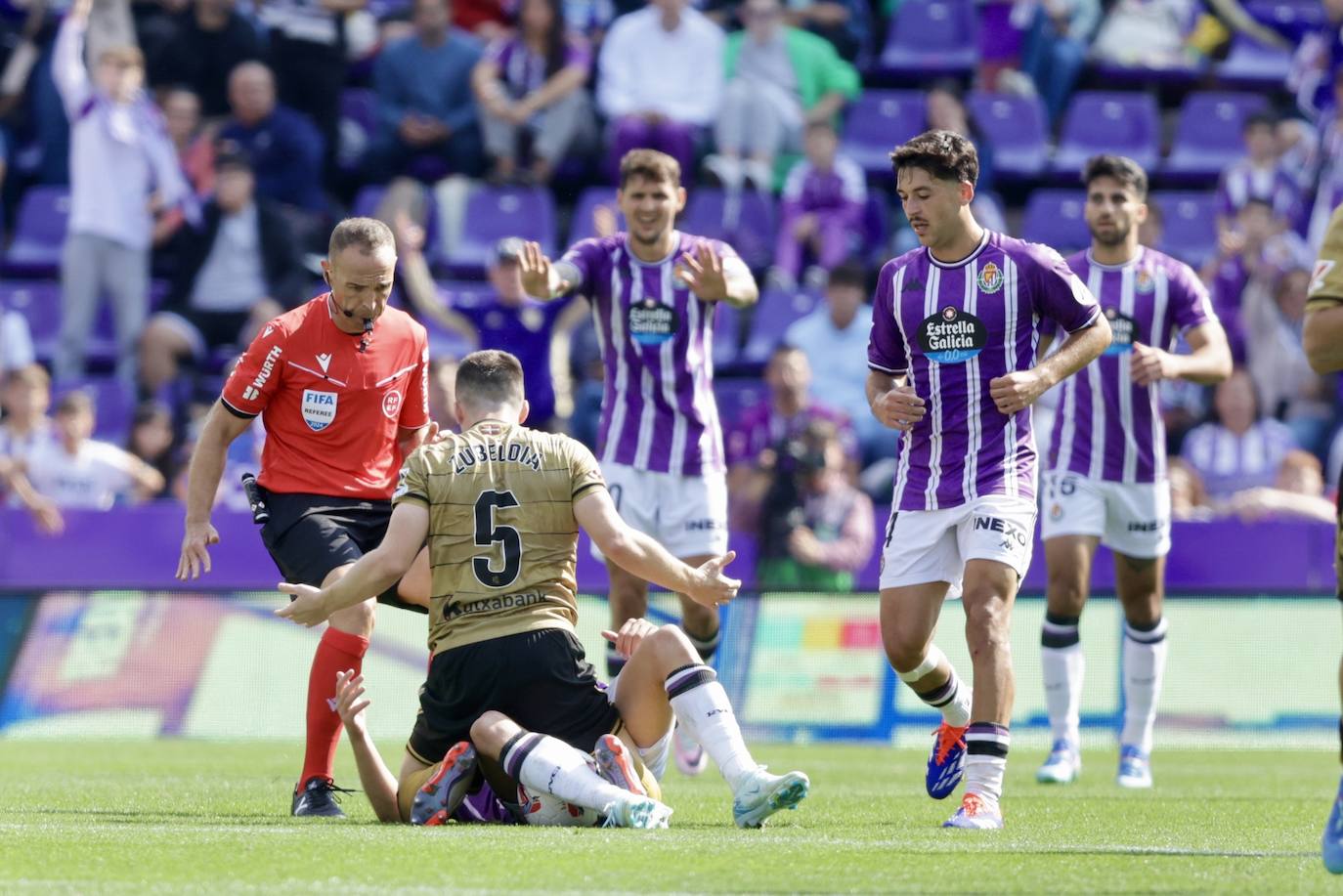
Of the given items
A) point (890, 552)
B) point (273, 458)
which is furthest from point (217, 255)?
point (890, 552)

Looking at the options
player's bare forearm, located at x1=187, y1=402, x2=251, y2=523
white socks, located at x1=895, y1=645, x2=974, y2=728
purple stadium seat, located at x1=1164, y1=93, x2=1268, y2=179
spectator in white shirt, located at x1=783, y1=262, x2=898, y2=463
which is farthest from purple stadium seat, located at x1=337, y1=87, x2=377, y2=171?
white socks, located at x1=895, y1=645, x2=974, y2=728

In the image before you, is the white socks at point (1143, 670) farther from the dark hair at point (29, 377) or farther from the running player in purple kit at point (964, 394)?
the dark hair at point (29, 377)

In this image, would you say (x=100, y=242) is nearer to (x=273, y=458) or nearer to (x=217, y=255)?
(x=217, y=255)

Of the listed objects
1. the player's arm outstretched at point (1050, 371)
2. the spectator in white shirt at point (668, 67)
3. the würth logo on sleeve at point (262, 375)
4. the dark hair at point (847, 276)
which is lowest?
the würth logo on sleeve at point (262, 375)

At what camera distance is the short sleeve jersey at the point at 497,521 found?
7.12 m

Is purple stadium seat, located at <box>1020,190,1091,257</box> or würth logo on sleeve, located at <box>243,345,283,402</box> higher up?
purple stadium seat, located at <box>1020,190,1091,257</box>

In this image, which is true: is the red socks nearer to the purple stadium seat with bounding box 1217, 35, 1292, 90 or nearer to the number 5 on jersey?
the number 5 on jersey

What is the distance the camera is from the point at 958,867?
19.8ft

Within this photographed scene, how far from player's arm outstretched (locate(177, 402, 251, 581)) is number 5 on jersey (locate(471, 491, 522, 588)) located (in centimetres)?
147

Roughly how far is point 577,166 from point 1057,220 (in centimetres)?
458

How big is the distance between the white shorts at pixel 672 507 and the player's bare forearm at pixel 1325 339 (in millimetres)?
5039

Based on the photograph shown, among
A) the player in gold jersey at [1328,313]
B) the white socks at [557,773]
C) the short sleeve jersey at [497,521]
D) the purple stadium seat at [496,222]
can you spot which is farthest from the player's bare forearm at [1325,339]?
the purple stadium seat at [496,222]

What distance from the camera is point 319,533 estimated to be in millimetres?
8148

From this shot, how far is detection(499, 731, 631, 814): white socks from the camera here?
695cm
